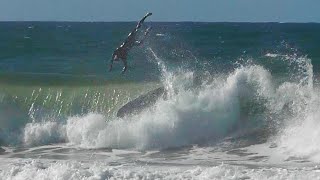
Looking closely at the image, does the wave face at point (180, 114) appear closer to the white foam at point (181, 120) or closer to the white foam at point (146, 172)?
the white foam at point (181, 120)

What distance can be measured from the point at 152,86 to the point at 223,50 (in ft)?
69.3

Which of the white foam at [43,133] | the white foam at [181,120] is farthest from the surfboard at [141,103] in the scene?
the white foam at [43,133]

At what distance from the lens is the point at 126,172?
1198cm

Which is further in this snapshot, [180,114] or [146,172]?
[180,114]

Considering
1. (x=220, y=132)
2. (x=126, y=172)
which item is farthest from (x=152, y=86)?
(x=126, y=172)

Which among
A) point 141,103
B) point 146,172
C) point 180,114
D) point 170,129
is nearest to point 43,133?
point 141,103

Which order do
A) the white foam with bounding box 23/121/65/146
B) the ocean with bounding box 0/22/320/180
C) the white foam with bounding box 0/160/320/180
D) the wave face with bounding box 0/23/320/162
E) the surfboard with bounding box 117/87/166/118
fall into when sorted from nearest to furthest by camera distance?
the white foam with bounding box 0/160/320/180 → the ocean with bounding box 0/22/320/180 → the wave face with bounding box 0/23/320/162 → the white foam with bounding box 23/121/65/146 → the surfboard with bounding box 117/87/166/118

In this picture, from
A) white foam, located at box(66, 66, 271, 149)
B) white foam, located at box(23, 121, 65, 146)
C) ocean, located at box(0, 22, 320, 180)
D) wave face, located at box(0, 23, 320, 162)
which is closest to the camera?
ocean, located at box(0, 22, 320, 180)

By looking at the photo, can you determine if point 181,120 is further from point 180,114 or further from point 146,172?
point 146,172

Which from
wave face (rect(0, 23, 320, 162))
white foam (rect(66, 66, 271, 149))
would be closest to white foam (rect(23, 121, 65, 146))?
wave face (rect(0, 23, 320, 162))

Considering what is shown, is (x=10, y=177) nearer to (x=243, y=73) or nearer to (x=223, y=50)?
(x=243, y=73)

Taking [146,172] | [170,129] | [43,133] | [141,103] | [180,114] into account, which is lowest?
[146,172]

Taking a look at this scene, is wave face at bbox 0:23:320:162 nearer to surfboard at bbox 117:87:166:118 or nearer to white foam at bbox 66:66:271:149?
white foam at bbox 66:66:271:149

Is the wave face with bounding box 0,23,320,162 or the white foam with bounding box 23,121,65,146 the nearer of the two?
the wave face with bounding box 0,23,320,162
